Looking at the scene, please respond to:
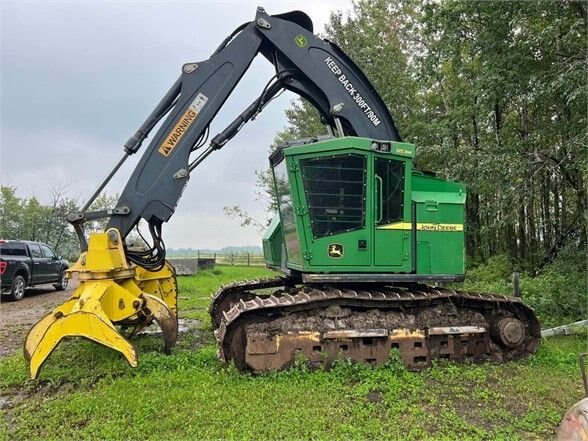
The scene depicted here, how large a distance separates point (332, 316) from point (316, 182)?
166 cm

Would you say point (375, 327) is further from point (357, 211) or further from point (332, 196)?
point (332, 196)

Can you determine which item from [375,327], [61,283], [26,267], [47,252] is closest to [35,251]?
[47,252]

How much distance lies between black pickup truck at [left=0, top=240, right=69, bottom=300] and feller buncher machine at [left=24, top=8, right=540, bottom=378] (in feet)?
28.2

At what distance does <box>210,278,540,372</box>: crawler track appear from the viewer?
5.55 metres

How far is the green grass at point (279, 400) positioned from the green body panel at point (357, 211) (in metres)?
1.29

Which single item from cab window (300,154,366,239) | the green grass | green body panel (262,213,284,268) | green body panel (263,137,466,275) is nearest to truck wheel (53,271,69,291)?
the green grass

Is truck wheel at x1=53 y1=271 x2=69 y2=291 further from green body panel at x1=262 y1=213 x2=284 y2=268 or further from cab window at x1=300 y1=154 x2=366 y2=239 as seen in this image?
cab window at x1=300 y1=154 x2=366 y2=239

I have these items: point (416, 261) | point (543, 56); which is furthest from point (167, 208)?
point (543, 56)

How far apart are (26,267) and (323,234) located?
11558 mm

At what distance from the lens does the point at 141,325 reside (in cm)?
693

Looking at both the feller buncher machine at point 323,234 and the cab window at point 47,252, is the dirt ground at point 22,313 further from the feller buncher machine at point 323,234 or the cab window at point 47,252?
the feller buncher machine at point 323,234

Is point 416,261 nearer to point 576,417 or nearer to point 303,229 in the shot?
point 303,229

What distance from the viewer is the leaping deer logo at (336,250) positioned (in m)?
5.95

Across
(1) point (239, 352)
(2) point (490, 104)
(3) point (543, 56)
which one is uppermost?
(3) point (543, 56)
